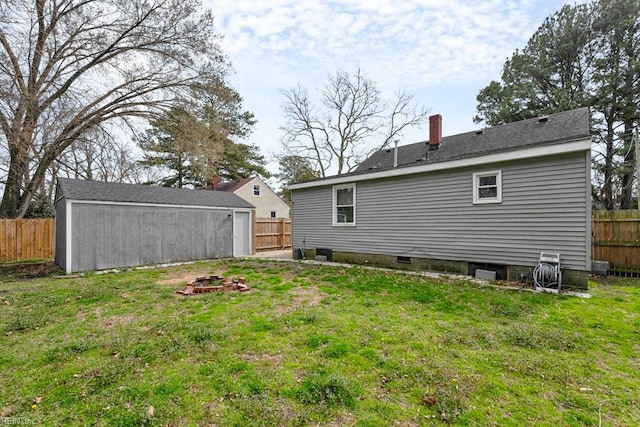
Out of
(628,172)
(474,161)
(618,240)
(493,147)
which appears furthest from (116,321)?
(628,172)

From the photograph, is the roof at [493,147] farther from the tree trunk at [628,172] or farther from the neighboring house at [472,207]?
the tree trunk at [628,172]

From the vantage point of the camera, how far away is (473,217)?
24.9 ft

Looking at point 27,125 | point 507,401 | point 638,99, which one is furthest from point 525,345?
point 638,99

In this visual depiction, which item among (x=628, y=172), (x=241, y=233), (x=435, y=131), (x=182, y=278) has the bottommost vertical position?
(x=182, y=278)

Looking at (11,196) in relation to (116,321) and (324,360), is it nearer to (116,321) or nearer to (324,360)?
(116,321)

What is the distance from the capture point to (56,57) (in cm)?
1151

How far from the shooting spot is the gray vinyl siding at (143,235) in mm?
9688

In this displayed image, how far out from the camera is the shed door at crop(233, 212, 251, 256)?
14.1 metres

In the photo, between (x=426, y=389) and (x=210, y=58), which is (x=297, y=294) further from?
(x=210, y=58)

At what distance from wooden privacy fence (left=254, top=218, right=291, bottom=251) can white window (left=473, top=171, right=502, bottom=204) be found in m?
10.6

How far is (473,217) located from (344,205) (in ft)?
14.0

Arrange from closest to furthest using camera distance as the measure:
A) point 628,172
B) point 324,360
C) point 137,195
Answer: point 324,360
point 137,195
point 628,172

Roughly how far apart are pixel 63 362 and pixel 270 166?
28423mm

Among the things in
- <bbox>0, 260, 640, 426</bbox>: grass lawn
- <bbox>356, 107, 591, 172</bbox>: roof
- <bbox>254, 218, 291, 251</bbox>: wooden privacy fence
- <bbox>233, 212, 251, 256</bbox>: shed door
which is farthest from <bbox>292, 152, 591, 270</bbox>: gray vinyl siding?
<bbox>254, 218, 291, 251</bbox>: wooden privacy fence
